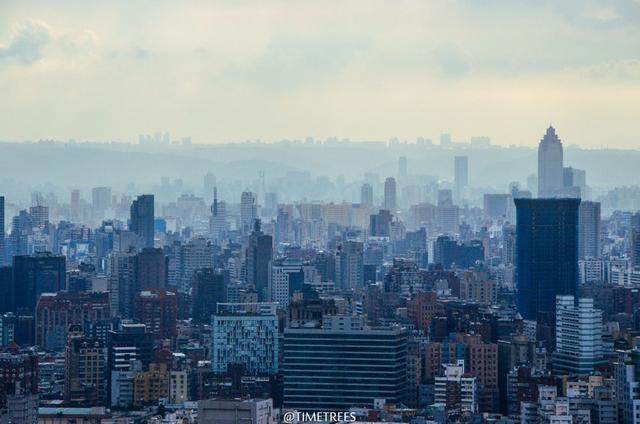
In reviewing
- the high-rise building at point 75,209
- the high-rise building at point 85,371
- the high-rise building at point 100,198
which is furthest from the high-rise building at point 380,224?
the high-rise building at point 85,371

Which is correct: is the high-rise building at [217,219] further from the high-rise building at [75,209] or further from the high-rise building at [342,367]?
the high-rise building at [342,367]

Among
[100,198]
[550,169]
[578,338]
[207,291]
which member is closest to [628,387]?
[578,338]

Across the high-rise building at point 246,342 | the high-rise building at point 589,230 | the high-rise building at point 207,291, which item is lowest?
the high-rise building at point 246,342

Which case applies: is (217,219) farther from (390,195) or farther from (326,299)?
(326,299)

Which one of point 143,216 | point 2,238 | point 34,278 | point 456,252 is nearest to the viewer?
point 34,278

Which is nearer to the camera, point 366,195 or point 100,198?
point 100,198

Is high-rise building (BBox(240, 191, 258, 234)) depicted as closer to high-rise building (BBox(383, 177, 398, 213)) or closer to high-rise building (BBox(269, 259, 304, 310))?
high-rise building (BBox(383, 177, 398, 213))

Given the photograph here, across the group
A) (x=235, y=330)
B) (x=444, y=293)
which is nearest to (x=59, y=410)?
(x=235, y=330)
